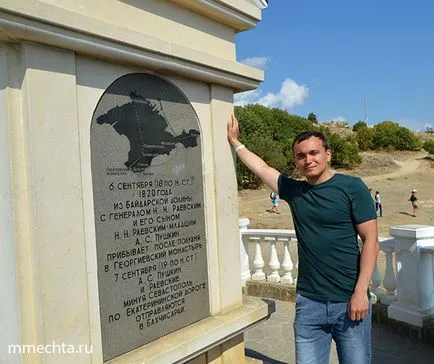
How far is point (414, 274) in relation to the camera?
509 cm

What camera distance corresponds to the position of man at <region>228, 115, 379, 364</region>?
2912 millimetres

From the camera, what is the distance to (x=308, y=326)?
3.04 meters

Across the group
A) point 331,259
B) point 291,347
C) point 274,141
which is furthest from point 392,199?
point 331,259

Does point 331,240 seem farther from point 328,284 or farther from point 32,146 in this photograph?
point 32,146

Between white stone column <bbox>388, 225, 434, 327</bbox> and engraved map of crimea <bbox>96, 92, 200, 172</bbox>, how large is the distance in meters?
3.25

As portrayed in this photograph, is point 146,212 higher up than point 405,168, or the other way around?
point 405,168

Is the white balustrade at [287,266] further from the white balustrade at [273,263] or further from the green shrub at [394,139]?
the green shrub at [394,139]

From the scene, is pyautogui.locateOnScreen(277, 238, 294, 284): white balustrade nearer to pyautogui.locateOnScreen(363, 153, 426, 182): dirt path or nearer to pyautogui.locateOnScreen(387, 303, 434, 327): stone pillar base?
pyautogui.locateOnScreen(387, 303, 434, 327): stone pillar base

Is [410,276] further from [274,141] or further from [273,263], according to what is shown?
[274,141]

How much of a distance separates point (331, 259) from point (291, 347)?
96.9 inches

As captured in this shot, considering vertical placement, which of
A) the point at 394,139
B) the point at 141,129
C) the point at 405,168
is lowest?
the point at 405,168

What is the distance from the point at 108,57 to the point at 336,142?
1748 inches

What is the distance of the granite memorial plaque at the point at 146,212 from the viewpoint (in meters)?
2.75

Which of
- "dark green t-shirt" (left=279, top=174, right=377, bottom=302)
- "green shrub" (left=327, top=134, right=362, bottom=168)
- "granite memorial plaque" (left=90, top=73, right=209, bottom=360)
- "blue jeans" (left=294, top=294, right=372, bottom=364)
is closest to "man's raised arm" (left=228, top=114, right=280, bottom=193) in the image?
"granite memorial plaque" (left=90, top=73, right=209, bottom=360)
